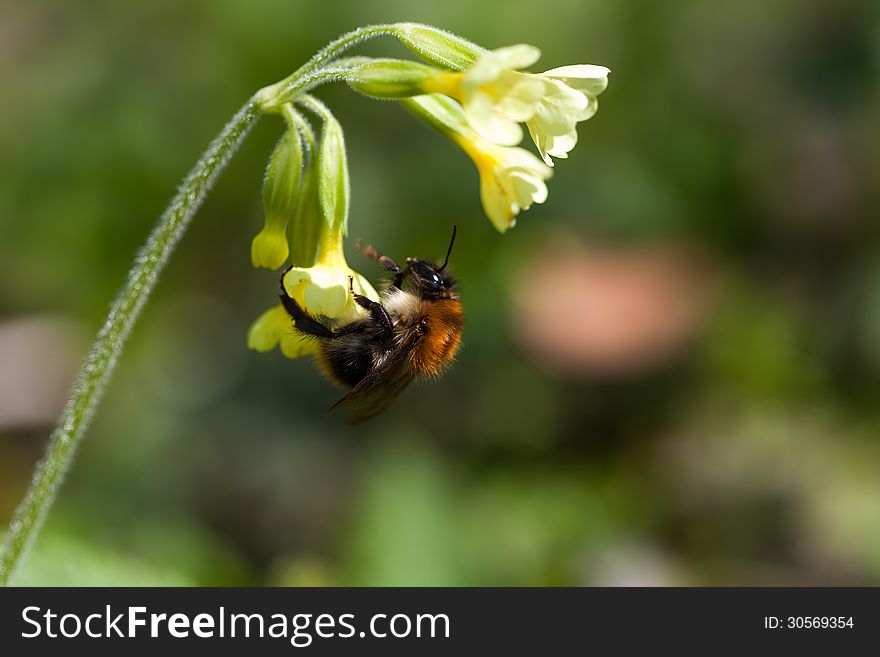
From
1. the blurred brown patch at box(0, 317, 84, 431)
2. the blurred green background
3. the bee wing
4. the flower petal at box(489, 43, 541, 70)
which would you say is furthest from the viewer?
the blurred brown patch at box(0, 317, 84, 431)

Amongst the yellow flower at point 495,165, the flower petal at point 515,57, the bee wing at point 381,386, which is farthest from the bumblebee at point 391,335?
the flower petal at point 515,57

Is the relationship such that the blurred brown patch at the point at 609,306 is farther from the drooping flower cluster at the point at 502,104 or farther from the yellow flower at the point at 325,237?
the drooping flower cluster at the point at 502,104

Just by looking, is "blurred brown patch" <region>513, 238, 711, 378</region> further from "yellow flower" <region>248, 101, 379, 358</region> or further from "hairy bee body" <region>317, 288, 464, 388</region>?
"yellow flower" <region>248, 101, 379, 358</region>

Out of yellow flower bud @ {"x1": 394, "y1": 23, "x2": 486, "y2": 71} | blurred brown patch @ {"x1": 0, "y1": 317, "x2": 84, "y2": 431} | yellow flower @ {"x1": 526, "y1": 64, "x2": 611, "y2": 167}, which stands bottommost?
yellow flower @ {"x1": 526, "y1": 64, "x2": 611, "y2": 167}

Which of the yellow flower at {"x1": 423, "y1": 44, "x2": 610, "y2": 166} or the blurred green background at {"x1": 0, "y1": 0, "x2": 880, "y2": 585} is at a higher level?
the blurred green background at {"x1": 0, "y1": 0, "x2": 880, "y2": 585}

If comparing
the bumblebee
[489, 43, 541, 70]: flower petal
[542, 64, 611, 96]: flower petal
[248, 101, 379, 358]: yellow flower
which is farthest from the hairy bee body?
[489, 43, 541, 70]: flower petal

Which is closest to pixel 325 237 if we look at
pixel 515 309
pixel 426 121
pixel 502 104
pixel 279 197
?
pixel 279 197

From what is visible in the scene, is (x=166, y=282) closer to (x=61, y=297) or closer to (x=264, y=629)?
(x=61, y=297)

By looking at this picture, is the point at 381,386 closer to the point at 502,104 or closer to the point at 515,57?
the point at 502,104
